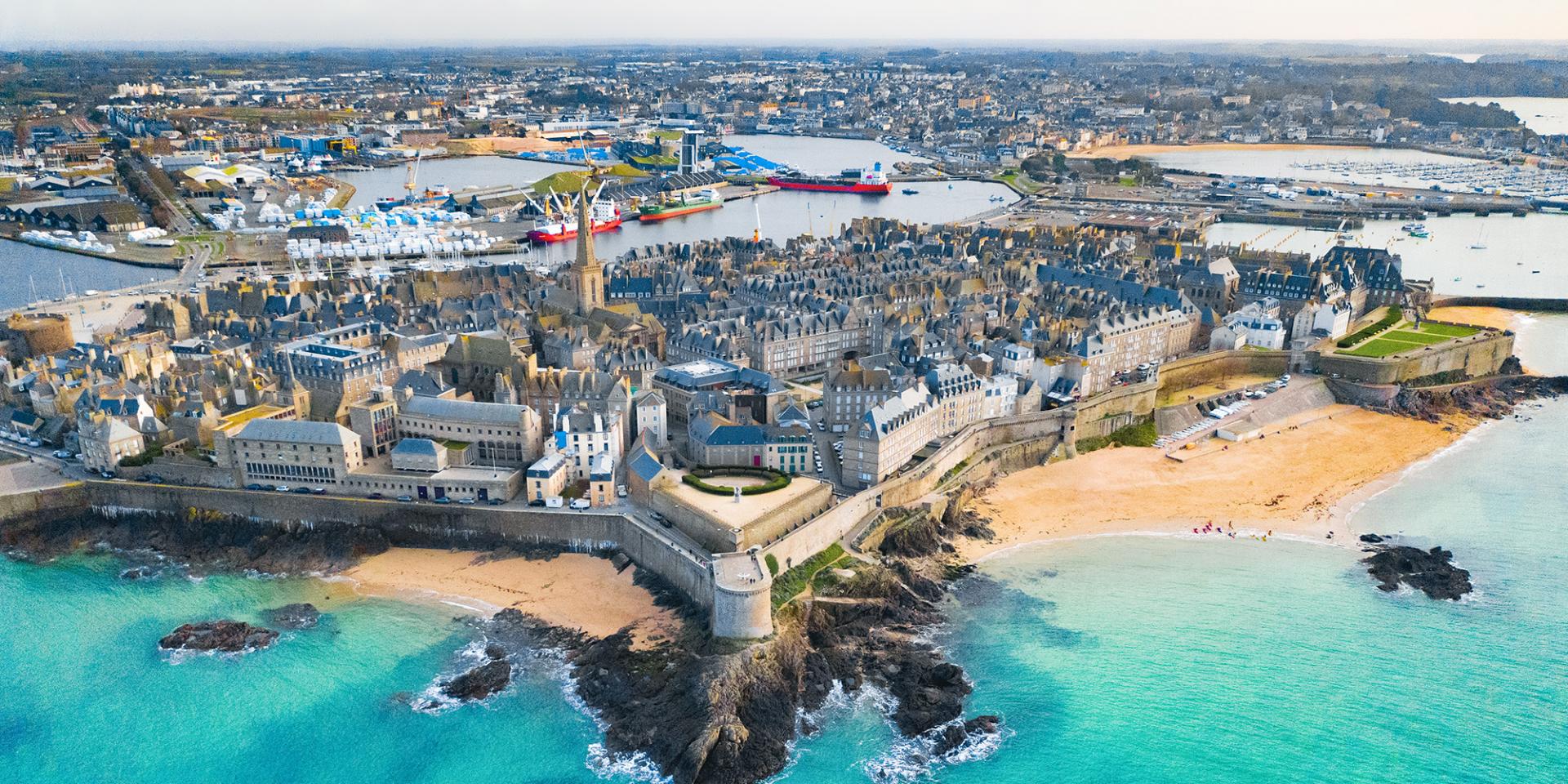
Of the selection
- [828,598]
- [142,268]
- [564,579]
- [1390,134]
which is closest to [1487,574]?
[828,598]

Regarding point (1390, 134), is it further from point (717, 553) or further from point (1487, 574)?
point (717, 553)

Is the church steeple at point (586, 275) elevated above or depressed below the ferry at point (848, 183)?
above

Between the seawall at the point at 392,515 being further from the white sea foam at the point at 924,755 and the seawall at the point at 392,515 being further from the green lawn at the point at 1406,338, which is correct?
the green lawn at the point at 1406,338

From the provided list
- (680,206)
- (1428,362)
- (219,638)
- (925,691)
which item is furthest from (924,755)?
(680,206)

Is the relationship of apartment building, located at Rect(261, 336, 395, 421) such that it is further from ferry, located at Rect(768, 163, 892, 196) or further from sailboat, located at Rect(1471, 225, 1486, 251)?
ferry, located at Rect(768, 163, 892, 196)

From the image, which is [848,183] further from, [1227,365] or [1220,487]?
[1220,487]

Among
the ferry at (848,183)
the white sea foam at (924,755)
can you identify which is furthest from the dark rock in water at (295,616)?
the ferry at (848,183)

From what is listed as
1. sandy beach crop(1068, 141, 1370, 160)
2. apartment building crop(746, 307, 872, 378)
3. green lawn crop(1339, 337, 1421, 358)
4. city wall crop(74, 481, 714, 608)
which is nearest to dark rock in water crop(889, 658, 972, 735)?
city wall crop(74, 481, 714, 608)
